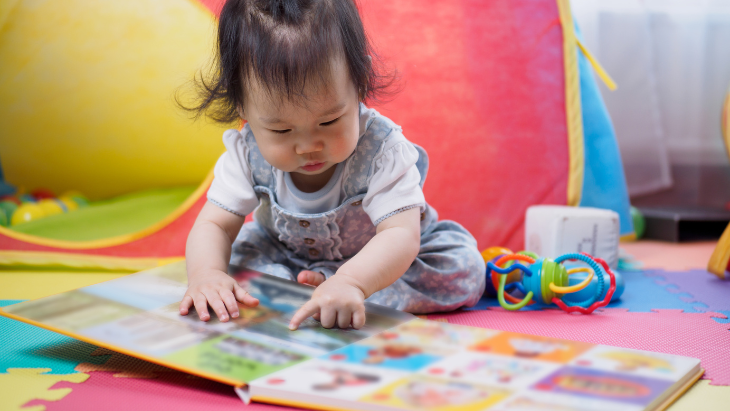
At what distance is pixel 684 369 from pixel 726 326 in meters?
0.27

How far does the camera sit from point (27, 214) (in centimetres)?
148

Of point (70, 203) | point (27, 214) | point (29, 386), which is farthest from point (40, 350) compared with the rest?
point (70, 203)

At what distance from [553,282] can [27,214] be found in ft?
4.09

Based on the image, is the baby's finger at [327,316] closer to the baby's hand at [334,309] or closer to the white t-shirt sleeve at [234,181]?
the baby's hand at [334,309]

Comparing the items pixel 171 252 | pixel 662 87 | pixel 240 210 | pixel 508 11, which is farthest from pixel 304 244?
pixel 662 87

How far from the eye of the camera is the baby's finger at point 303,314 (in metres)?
0.64

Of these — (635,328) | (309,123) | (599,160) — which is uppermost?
(309,123)

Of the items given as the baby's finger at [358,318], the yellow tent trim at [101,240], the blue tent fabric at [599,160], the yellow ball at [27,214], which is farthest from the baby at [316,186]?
the yellow ball at [27,214]

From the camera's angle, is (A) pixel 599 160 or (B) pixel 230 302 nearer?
(B) pixel 230 302

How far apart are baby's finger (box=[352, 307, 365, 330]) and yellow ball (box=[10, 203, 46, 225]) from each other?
3.64ft

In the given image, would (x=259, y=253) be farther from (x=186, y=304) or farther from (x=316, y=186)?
(x=186, y=304)

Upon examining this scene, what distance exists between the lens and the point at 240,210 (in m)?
0.87

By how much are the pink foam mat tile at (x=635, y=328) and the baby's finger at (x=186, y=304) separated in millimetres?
341

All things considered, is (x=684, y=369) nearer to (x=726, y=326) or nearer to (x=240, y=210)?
(x=726, y=326)
